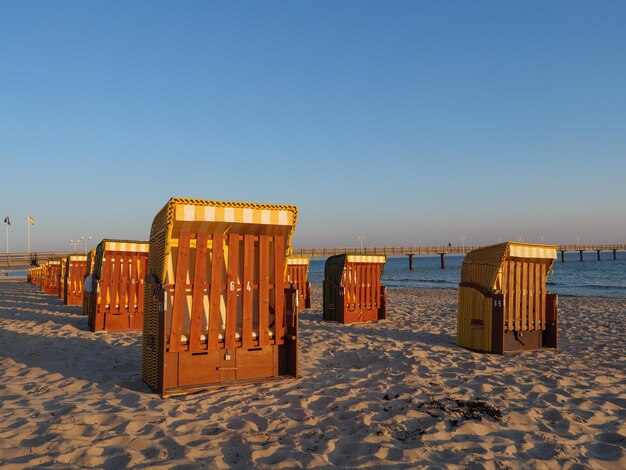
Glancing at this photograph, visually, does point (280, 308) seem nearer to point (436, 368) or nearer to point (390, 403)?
point (390, 403)

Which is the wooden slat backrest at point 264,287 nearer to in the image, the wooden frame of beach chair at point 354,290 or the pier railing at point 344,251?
the wooden frame of beach chair at point 354,290

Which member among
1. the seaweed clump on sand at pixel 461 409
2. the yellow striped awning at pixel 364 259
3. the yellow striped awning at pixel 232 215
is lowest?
the seaweed clump on sand at pixel 461 409

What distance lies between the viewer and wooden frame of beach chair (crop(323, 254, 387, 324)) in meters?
12.5

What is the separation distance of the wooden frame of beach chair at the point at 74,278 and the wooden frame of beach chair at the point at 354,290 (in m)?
9.38

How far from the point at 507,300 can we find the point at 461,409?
3.80 metres

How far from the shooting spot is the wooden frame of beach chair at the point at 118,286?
10617mm

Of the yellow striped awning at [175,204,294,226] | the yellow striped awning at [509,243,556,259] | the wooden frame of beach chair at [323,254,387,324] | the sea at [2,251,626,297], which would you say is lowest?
the sea at [2,251,626,297]

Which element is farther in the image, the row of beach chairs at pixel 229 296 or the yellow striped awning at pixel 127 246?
the yellow striped awning at pixel 127 246

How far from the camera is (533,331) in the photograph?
8516mm

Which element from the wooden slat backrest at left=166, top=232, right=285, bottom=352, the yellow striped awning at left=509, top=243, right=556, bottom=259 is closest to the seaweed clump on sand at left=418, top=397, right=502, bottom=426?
the wooden slat backrest at left=166, top=232, right=285, bottom=352

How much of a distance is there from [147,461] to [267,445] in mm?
936

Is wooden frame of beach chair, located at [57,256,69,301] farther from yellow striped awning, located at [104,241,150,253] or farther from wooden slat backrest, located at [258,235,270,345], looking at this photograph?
wooden slat backrest, located at [258,235,270,345]

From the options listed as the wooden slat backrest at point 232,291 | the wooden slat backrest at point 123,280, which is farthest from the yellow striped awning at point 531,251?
the wooden slat backrest at point 123,280

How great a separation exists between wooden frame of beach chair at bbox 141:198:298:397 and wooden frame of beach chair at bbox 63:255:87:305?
1211cm
